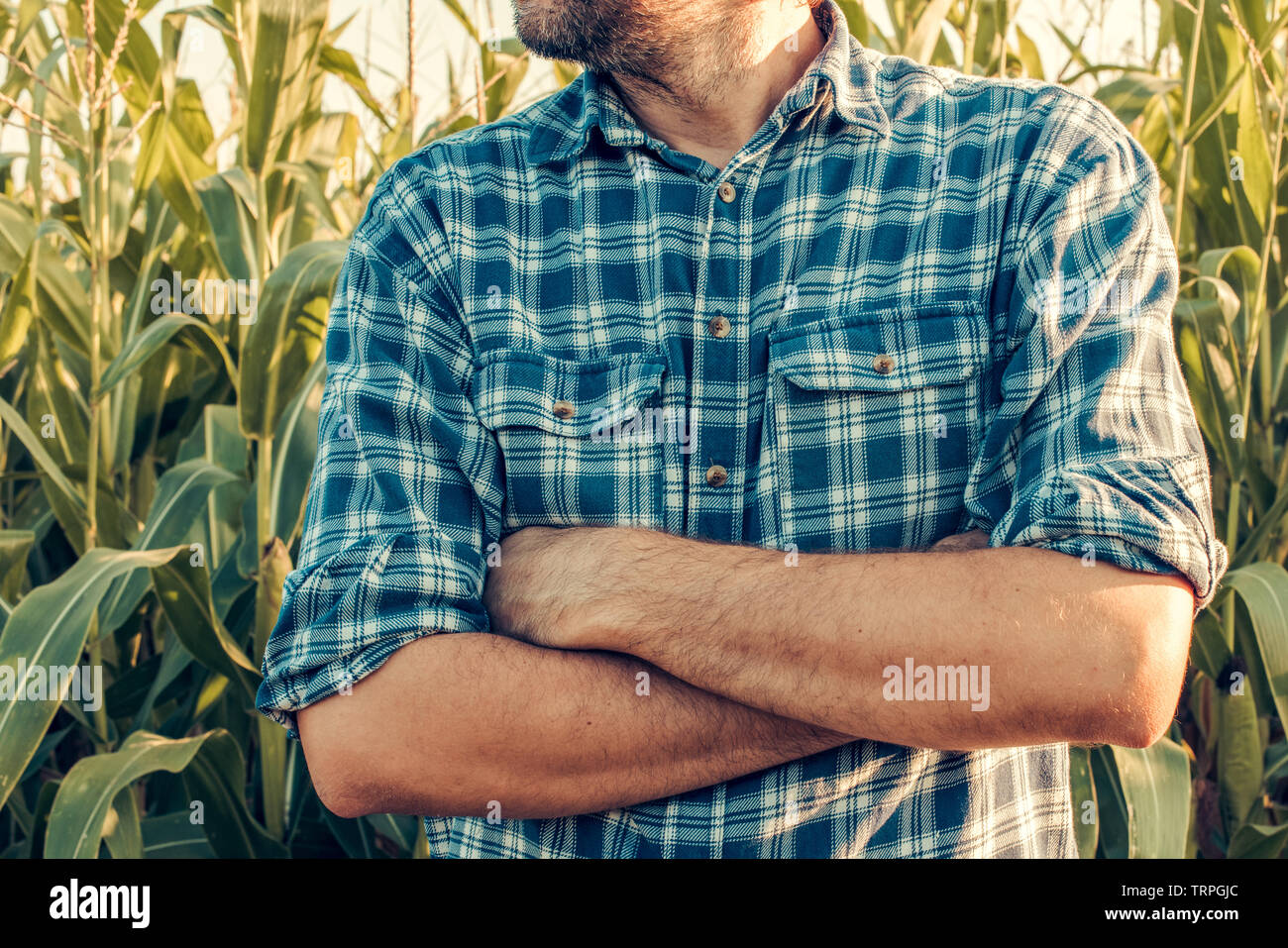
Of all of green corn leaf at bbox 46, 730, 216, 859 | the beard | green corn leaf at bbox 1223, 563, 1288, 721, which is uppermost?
the beard

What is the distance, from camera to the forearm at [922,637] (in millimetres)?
875

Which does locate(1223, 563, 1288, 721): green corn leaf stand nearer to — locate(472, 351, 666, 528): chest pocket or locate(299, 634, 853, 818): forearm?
locate(299, 634, 853, 818): forearm

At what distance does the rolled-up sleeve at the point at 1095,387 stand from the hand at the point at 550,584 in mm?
374

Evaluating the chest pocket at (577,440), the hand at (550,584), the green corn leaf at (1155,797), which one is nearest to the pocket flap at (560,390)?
the chest pocket at (577,440)

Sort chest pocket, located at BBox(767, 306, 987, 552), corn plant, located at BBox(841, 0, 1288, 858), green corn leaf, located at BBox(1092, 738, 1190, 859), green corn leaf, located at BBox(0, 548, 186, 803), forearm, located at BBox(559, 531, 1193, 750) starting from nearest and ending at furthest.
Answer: forearm, located at BBox(559, 531, 1193, 750)
chest pocket, located at BBox(767, 306, 987, 552)
green corn leaf, located at BBox(0, 548, 186, 803)
green corn leaf, located at BBox(1092, 738, 1190, 859)
corn plant, located at BBox(841, 0, 1288, 858)

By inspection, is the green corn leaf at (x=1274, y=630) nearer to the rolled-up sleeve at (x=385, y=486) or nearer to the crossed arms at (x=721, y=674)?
the crossed arms at (x=721, y=674)

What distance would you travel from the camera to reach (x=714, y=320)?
1064 millimetres

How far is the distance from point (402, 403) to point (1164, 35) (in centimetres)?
193

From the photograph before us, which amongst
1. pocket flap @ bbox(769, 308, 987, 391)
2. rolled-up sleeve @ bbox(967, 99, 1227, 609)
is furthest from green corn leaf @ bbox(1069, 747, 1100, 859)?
pocket flap @ bbox(769, 308, 987, 391)

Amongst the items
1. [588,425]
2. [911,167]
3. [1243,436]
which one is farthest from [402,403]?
[1243,436]

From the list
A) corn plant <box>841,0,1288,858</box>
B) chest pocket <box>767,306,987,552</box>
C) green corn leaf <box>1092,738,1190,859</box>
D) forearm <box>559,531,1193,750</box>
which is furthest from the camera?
corn plant <box>841,0,1288,858</box>

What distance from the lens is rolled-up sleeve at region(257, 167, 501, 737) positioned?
3.18 ft

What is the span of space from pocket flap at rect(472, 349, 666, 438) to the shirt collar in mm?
254
